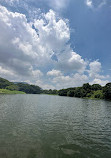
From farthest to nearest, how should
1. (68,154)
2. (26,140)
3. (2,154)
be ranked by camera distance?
(26,140) < (68,154) < (2,154)

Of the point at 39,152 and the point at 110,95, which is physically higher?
the point at 110,95

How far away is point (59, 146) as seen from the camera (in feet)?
43.1

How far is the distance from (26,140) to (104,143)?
39.9 feet

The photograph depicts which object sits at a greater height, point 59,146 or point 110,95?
point 110,95

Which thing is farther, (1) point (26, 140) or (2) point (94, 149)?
(1) point (26, 140)

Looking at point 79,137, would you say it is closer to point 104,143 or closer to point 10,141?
point 104,143

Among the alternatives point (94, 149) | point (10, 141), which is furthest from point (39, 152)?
point (94, 149)

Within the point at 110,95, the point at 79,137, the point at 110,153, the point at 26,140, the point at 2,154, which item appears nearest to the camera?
the point at 2,154

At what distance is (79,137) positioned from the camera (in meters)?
16.4

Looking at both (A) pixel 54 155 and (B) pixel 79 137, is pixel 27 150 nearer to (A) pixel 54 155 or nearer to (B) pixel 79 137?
(A) pixel 54 155

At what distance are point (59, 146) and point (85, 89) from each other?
183m

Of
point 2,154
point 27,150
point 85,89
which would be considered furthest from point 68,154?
point 85,89

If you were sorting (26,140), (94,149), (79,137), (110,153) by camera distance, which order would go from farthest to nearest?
(79,137) → (26,140) → (94,149) → (110,153)

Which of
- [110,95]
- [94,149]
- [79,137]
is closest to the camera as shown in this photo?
[94,149]
